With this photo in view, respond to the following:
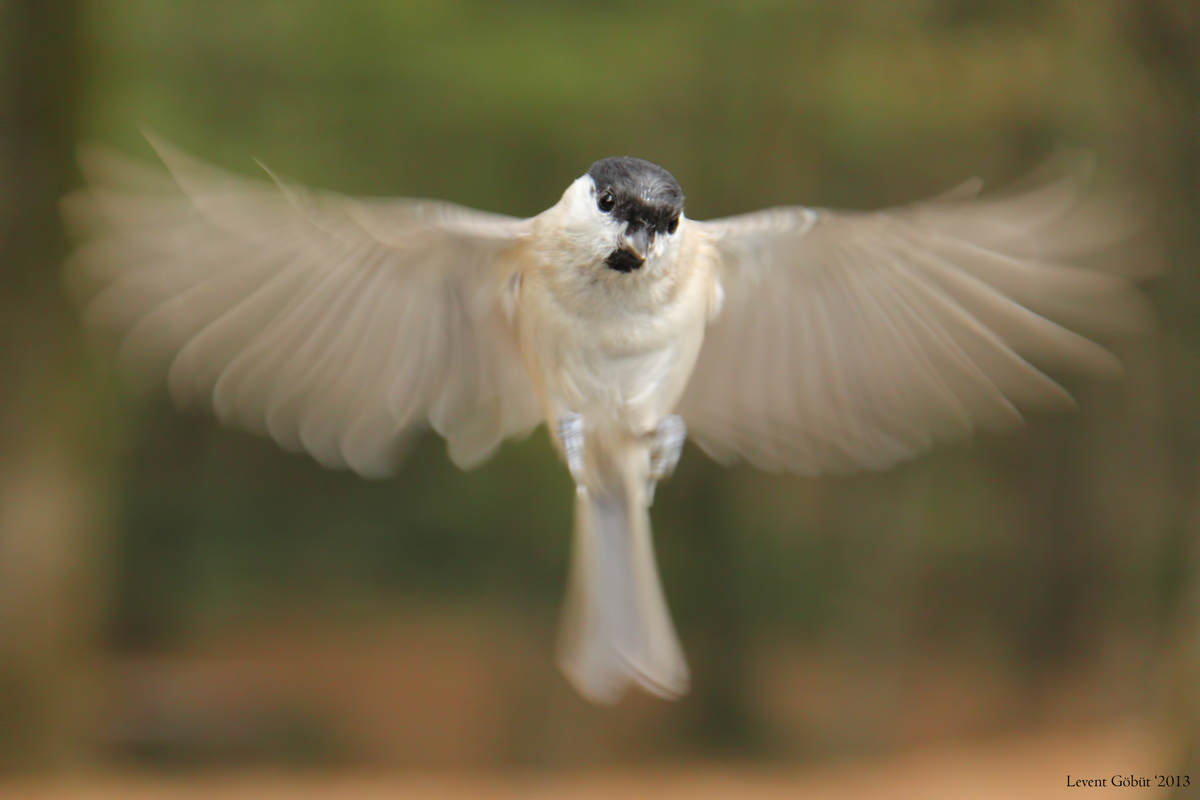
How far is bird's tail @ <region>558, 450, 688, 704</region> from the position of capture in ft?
3.81

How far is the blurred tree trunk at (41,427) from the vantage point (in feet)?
7.47

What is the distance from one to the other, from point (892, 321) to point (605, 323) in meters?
0.49

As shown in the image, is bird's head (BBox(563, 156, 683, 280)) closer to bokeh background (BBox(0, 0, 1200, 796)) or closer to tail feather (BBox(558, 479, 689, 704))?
tail feather (BBox(558, 479, 689, 704))

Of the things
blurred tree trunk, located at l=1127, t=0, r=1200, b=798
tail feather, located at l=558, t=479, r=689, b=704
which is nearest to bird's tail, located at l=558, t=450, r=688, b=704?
tail feather, located at l=558, t=479, r=689, b=704

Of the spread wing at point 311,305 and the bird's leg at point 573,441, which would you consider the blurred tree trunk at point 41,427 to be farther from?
the bird's leg at point 573,441

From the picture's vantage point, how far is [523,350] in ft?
4.25

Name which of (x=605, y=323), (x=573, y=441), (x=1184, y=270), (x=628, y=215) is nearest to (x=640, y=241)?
(x=628, y=215)

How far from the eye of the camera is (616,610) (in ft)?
4.17

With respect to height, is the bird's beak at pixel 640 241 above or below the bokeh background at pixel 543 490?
below

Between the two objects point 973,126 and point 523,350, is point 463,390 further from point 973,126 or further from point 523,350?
point 973,126

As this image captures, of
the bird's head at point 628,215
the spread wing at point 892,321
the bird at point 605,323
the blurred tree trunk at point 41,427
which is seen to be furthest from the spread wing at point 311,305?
the blurred tree trunk at point 41,427

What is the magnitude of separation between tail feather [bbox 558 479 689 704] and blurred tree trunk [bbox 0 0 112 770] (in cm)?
171

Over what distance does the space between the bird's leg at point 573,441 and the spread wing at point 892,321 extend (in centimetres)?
30

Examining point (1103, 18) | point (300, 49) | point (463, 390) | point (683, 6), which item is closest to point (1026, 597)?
point (1103, 18)
